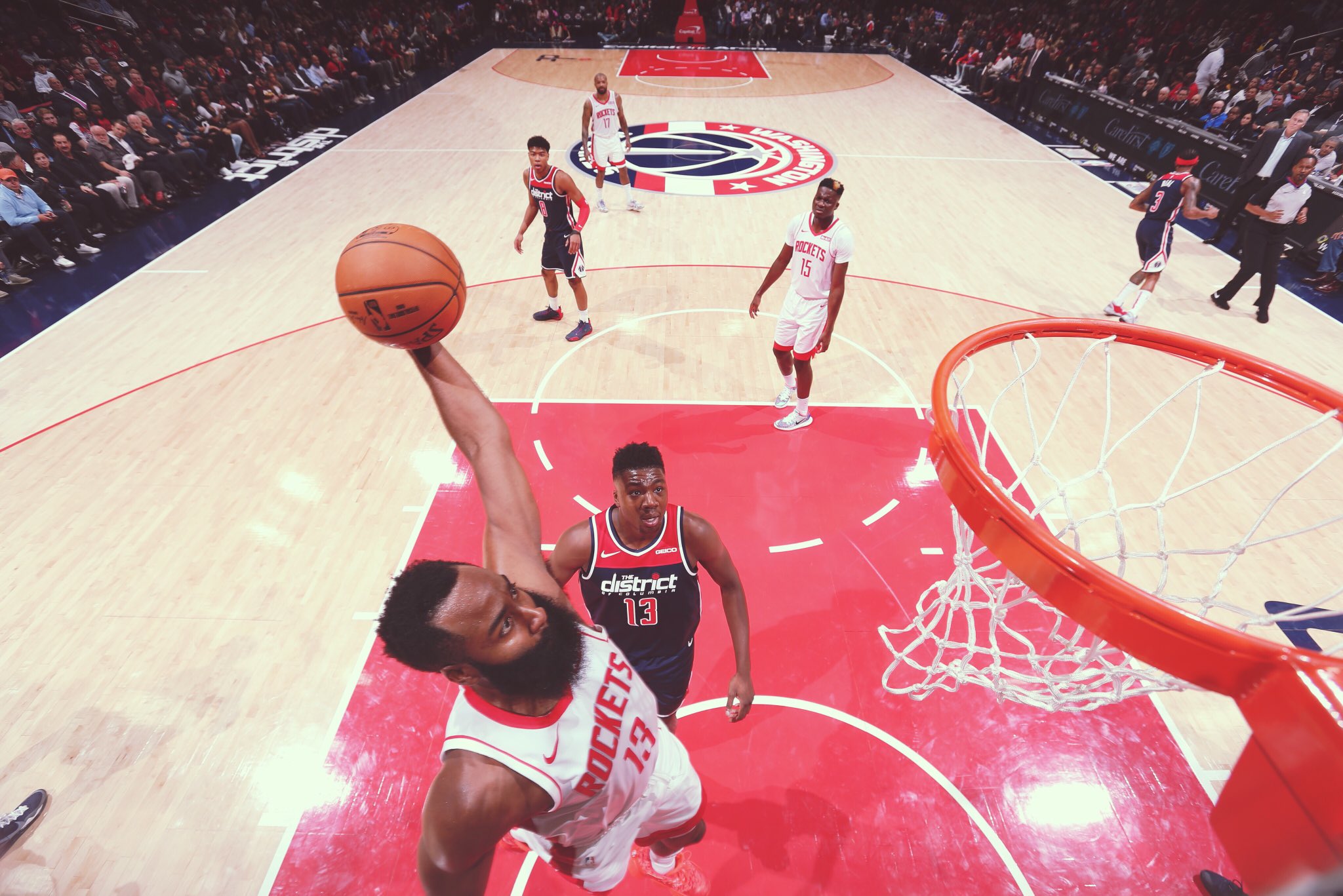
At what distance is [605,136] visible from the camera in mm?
9312

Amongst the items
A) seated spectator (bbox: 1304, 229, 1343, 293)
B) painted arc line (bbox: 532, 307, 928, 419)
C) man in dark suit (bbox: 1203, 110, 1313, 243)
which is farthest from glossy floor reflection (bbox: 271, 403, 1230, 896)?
seated spectator (bbox: 1304, 229, 1343, 293)

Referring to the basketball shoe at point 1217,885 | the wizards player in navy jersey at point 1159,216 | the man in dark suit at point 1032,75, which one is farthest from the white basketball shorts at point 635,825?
the man in dark suit at point 1032,75

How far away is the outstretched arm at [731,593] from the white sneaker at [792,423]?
282 centimetres

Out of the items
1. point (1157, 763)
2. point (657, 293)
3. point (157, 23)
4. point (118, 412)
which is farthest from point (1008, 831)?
point (157, 23)

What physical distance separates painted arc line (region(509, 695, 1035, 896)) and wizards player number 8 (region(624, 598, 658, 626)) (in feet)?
3.18

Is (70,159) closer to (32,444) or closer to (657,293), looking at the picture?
(32,444)

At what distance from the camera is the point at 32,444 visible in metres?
5.21

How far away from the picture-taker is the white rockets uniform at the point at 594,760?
1481 mm

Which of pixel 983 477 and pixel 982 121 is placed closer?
pixel 983 477

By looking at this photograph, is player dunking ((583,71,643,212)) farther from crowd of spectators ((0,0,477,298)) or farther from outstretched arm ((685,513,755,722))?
outstretched arm ((685,513,755,722))

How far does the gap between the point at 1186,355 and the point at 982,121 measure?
14.0 meters

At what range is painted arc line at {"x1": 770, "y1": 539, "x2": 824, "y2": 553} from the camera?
4.29 metres

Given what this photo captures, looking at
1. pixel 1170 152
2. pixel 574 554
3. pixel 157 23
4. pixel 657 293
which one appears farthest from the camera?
pixel 157 23

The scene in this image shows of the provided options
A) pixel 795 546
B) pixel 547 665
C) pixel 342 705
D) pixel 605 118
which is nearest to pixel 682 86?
pixel 605 118
